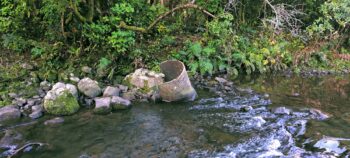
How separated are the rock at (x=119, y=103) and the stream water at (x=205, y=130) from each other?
0.61ft

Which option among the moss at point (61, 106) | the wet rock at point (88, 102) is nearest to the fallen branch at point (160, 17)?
the wet rock at point (88, 102)

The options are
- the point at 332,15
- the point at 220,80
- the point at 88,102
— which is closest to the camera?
the point at 88,102

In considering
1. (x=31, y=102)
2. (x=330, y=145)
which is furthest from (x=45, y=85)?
(x=330, y=145)

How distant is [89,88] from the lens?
857 centimetres

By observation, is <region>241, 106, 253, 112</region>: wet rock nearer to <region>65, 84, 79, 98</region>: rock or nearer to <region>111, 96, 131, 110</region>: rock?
<region>111, 96, 131, 110</region>: rock

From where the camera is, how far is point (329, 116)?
7836mm

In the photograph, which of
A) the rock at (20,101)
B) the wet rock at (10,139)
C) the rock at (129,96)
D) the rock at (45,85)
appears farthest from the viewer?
the rock at (45,85)

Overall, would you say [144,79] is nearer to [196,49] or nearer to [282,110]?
[196,49]

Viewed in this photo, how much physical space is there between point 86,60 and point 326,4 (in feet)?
28.6

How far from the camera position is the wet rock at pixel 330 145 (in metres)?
6.07

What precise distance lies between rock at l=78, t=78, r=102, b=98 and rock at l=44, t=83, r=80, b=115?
23.3 inches

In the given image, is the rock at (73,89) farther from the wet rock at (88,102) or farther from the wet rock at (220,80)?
the wet rock at (220,80)

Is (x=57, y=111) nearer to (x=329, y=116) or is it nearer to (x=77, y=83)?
(x=77, y=83)

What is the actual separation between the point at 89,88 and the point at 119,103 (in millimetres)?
914
